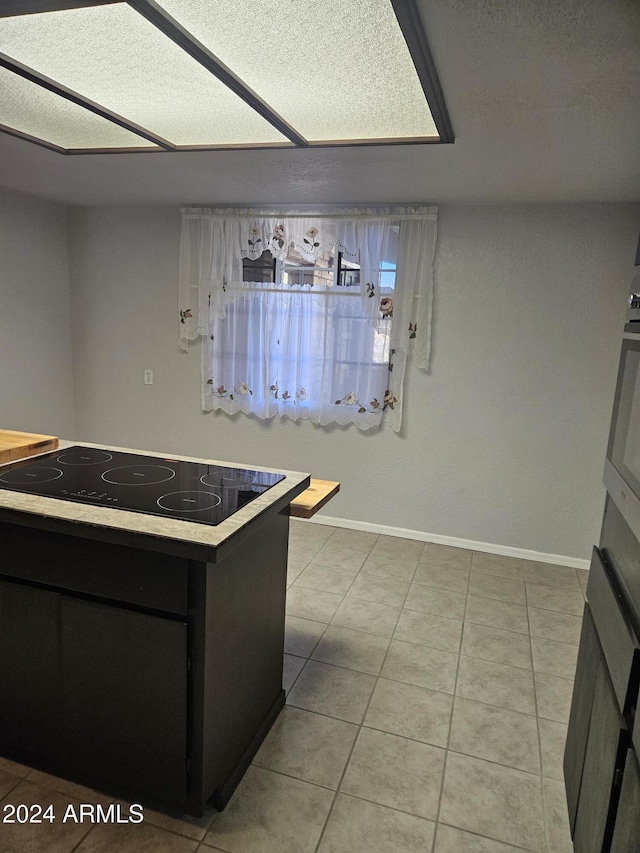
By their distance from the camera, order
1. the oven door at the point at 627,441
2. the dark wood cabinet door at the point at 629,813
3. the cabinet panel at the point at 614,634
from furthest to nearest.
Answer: the oven door at the point at 627,441 < the cabinet panel at the point at 614,634 < the dark wood cabinet door at the point at 629,813

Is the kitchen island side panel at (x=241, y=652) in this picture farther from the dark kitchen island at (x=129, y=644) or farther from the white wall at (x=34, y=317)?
the white wall at (x=34, y=317)

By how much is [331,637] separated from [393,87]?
89.0 inches

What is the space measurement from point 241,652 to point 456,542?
2.34 m

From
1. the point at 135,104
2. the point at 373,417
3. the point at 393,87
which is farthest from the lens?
the point at 373,417

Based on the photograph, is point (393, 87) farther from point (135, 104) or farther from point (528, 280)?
point (528, 280)

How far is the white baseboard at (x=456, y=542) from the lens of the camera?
3555 millimetres

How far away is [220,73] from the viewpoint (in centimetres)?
160

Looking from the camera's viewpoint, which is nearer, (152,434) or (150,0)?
(150,0)

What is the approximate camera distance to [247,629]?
1763 millimetres

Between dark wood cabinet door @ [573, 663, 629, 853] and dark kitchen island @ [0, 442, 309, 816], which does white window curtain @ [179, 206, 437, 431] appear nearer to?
dark kitchen island @ [0, 442, 309, 816]

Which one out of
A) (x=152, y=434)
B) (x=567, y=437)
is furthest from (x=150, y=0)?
(x=152, y=434)

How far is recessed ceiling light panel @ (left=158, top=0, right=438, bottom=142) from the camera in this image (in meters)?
1.28

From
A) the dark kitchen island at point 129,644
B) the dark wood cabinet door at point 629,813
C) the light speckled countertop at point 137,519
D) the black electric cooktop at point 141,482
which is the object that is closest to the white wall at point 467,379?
the black electric cooktop at point 141,482

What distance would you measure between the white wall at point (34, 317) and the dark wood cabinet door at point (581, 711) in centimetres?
373
